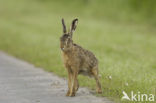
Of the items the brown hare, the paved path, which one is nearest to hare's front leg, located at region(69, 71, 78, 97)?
the brown hare

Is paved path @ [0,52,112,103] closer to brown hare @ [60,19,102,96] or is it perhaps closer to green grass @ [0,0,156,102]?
brown hare @ [60,19,102,96]

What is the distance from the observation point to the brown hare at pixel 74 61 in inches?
385

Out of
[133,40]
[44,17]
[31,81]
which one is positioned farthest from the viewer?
[44,17]

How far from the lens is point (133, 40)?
→ 25.6m

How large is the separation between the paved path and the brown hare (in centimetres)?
35

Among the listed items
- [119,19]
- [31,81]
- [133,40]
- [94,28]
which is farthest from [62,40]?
[119,19]

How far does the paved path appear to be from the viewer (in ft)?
32.0

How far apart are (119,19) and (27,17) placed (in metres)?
8.46

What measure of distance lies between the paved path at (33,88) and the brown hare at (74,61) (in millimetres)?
354

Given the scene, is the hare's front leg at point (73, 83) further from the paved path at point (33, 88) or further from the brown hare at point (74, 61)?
the paved path at point (33, 88)

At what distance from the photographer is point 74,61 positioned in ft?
32.9

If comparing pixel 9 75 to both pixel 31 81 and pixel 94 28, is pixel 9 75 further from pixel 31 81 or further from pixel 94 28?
pixel 94 28

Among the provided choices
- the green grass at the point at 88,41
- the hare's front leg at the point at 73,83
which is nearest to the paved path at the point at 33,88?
the hare's front leg at the point at 73,83

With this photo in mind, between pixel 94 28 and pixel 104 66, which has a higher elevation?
pixel 94 28
